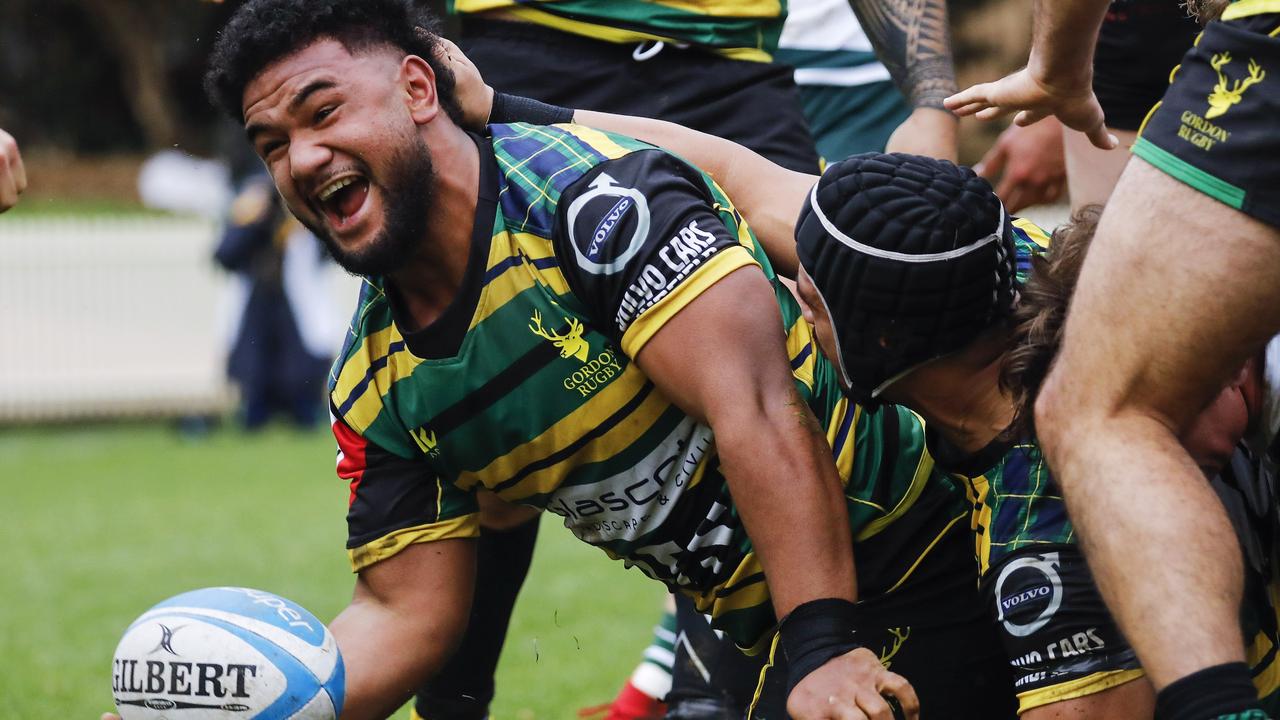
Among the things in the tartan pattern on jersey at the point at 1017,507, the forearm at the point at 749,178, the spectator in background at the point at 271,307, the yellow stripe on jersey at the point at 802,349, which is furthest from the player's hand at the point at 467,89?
the spectator in background at the point at 271,307

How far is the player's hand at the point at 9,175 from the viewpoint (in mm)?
3432

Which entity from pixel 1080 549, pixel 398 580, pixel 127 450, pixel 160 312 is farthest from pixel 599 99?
pixel 160 312

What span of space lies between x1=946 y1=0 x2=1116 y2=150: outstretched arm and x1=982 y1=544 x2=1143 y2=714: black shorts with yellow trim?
898 millimetres

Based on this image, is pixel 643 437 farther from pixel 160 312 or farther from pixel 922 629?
pixel 160 312

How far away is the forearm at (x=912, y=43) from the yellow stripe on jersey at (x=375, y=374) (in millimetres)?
1765

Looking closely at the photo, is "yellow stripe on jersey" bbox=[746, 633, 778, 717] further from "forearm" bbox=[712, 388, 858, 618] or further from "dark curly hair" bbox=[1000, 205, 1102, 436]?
"dark curly hair" bbox=[1000, 205, 1102, 436]

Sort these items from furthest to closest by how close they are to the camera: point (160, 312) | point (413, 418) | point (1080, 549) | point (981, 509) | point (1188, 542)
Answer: point (160, 312)
point (413, 418)
point (981, 509)
point (1080, 549)
point (1188, 542)

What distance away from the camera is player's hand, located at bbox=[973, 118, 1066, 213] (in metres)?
5.29

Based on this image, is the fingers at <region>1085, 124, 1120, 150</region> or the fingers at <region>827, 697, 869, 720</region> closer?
the fingers at <region>827, 697, 869, 720</region>

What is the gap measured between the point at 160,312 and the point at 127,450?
356 cm

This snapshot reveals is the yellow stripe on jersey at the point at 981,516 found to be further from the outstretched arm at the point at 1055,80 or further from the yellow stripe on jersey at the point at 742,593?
the outstretched arm at the point at 1055,80

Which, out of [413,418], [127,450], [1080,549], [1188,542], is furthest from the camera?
[127,450]

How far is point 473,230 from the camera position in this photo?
11.4ft

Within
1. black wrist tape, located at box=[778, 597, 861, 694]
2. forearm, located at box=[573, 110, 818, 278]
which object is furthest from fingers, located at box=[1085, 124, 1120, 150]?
black wrist tape, located at box=[778, 597, 861, 694]
